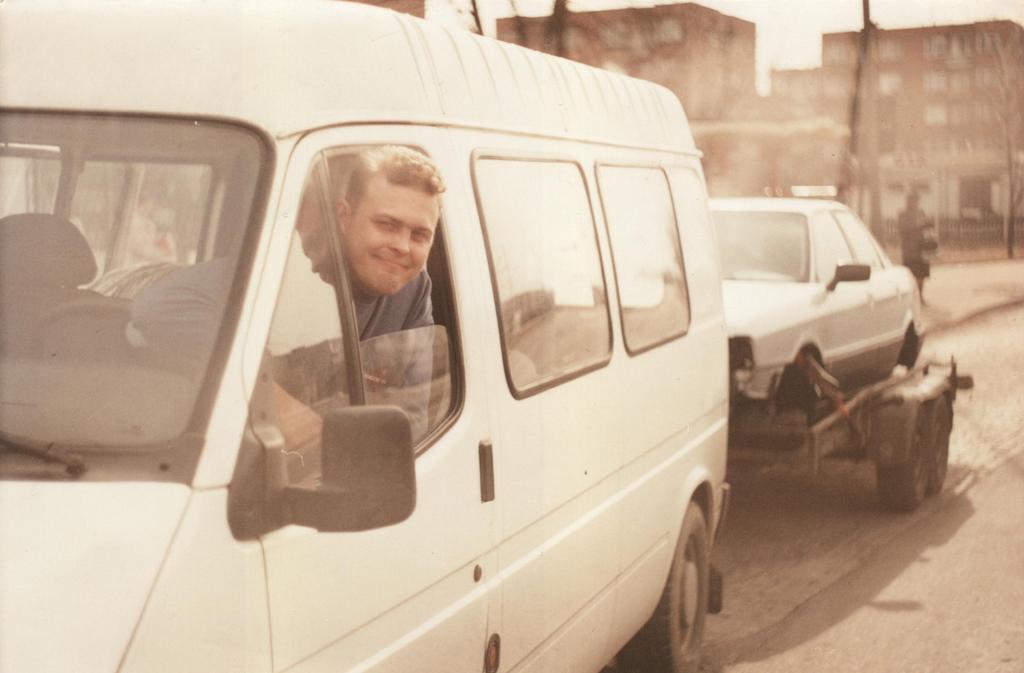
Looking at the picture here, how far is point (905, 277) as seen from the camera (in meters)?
12.1

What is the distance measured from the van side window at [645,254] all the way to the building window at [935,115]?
78.1 m

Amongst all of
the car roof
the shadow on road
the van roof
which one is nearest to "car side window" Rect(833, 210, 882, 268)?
the car roof

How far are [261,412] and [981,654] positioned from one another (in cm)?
445

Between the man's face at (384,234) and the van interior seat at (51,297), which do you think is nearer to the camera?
the van interior seat at (51,297)

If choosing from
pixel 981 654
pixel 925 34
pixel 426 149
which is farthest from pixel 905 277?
pixel 925 34

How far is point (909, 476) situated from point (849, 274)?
4.89 ft

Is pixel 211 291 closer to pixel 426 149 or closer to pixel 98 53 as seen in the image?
pixel 98 53

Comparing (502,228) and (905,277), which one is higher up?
(502,228)

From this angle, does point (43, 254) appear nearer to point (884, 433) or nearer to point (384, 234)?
point (384, 234)

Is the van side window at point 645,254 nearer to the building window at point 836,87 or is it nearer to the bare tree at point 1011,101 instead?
the bare tree at point 1011,101

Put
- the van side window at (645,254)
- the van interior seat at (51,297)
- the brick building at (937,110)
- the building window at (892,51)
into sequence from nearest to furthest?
the van interior seat at (51,297), the van side window at (645,254), the brick building at (937,110), the building window at (892,51)

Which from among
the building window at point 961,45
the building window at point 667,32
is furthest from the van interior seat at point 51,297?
the building window at point 961,45

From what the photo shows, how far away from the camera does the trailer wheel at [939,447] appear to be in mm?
9469

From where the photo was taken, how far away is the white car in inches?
340
